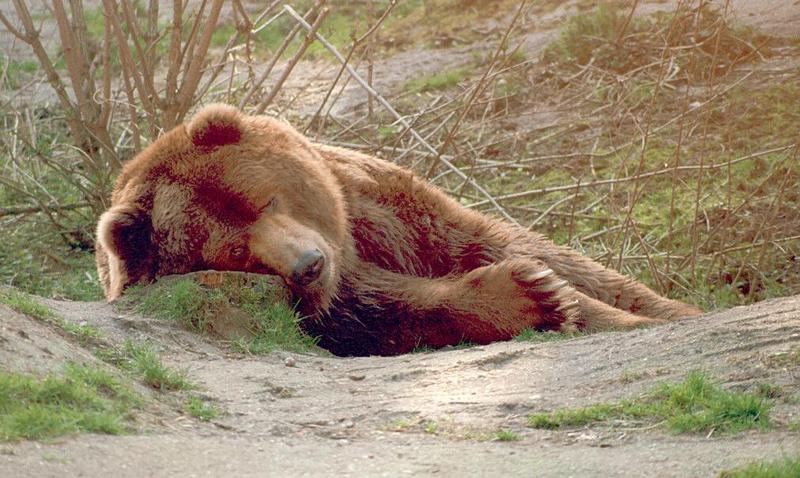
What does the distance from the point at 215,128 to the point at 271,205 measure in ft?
1.54

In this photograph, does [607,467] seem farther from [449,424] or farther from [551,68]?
[551,68]

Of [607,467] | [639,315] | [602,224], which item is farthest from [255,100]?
[607,467]

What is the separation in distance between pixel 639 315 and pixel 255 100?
4.41 metres

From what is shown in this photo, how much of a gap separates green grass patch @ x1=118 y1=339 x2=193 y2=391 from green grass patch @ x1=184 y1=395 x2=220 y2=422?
0.13 m

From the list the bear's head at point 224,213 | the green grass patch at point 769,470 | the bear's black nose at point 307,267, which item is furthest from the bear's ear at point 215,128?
the green grass patch at point 769,470

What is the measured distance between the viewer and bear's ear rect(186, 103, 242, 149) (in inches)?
209

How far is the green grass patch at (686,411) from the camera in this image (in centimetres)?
336

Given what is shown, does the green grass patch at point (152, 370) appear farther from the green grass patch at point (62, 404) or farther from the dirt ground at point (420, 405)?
the green grass patch at point (62, 404)

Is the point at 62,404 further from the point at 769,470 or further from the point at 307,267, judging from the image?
the point at 769,470

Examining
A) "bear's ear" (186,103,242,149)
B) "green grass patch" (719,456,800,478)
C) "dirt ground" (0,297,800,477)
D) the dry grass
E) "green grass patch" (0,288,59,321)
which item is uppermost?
"bear's ear" (186,103,242,149)

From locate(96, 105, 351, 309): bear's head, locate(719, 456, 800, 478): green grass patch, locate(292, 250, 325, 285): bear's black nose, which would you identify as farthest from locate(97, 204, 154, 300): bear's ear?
locate(719, 456, 800, 478): green grass patch

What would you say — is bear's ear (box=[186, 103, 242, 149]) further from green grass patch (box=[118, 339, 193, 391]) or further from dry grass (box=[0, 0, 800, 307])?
dry grass (box=[0, 0, 800, 307])

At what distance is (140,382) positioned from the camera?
12.9 feet

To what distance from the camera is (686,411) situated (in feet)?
11.4
